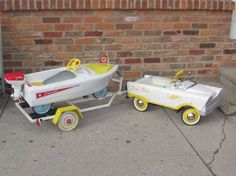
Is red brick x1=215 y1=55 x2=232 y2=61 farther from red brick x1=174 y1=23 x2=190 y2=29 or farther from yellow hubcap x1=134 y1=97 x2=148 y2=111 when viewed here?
yellow hubcap x1=134 y1=97 x2=148 y2=111

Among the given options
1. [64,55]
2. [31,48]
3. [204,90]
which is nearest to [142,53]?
[64,55]

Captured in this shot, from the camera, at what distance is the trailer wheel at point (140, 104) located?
342cm

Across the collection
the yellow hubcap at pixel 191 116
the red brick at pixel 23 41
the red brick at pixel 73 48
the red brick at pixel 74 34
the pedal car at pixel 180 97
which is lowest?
the yellow hubcap at pixel 191 116

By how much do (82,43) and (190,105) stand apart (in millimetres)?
1461

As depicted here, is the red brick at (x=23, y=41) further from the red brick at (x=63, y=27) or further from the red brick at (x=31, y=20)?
the red brick at (x=63, y=27)

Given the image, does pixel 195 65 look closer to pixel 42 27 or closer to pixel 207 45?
pixel 207 45

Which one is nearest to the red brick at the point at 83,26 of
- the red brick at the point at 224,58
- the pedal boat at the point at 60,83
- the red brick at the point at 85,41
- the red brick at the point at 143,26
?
the red brick at the point at 85,41

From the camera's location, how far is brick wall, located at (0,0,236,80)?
367cm

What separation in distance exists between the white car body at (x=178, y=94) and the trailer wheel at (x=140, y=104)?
7 cm

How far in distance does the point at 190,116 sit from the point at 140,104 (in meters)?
0.55

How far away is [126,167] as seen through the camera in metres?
2.45

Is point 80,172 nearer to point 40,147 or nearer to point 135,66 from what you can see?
point 40,147

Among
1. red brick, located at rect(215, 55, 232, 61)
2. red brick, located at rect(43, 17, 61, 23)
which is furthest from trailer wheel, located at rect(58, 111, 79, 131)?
red brick, located at rect(215, 55, 232, 61)

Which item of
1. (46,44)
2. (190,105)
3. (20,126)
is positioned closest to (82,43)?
(46,44)
